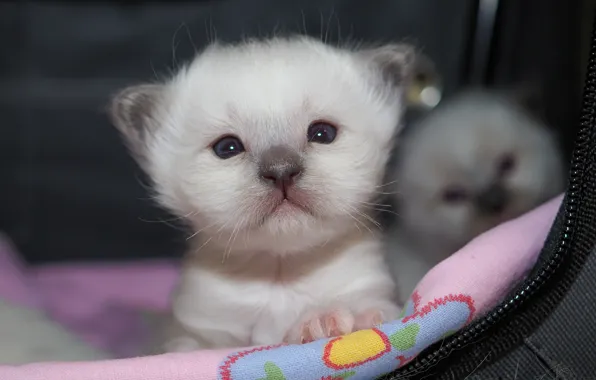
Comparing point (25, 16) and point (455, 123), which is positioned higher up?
point (25, 16)

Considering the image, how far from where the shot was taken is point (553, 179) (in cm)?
209

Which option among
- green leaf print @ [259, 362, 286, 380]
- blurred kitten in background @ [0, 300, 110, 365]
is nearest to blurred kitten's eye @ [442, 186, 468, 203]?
blurred kitten in background @ [0, 300, 110, 365]

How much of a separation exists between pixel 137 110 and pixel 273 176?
1.51 ft

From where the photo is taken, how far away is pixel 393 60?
1.70 m

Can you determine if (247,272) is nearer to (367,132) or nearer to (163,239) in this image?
(367,132)

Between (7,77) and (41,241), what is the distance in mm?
523

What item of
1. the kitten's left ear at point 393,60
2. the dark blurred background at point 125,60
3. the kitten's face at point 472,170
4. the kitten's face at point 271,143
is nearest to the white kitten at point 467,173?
the kitten's face at point 472,170

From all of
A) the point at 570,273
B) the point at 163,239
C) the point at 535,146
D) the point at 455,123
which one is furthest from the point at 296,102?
the point at 163,239

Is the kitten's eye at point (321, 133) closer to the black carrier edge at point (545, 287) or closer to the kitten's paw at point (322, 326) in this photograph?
the kitten's paw at point (322, 326)

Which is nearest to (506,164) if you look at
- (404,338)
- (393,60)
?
(393,60)

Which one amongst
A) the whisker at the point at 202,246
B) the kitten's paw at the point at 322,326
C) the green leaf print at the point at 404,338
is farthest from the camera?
the whisker at the point at 202,246

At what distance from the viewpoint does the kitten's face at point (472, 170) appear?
2.05 m

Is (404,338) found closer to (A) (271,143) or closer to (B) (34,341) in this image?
(A) (271,143)

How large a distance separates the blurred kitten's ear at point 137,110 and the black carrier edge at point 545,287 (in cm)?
80
